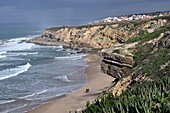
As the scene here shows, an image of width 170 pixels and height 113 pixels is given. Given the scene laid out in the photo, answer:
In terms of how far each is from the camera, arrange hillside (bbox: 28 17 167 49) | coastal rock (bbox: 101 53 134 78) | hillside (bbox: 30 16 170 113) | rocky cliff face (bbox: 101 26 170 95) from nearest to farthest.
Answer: hillside (bbox: 30 16 170 113) → rocky cliff face (bbox: 101 26 170 95) → coastal rock (bbox: 101 53 134 78) → hillside (bbox: 28 17 167 49)

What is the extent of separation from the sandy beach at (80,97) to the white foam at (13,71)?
9783mm

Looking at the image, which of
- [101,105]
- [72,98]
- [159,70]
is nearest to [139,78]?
[159,70]

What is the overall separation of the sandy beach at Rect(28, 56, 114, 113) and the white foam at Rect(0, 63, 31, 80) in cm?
978

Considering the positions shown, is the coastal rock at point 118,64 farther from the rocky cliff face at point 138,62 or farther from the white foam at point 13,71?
the white foam at point 13,71

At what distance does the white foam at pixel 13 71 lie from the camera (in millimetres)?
42525

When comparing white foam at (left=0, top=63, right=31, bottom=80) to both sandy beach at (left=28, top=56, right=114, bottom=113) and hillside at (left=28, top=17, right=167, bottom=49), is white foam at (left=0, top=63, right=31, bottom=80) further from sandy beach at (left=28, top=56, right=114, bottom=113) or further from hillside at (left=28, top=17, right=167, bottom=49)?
hillside at (left=28, top=17, right=167, bottom=49)

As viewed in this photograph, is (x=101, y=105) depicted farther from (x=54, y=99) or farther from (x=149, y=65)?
(x=54, y=99)

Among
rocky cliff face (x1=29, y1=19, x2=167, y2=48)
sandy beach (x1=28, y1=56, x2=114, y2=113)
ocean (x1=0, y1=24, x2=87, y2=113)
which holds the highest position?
rocky cliff face (x1=29, y1=19, x2=167, y2=48)

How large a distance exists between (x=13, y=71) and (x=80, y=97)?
61.5ft

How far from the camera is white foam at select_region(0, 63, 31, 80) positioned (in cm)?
4253

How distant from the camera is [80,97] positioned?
98.7ft

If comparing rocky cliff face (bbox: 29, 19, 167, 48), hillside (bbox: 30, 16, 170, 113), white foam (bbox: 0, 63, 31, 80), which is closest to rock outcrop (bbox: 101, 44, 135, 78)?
hillside (bbox: 30, 16, 170, 113)

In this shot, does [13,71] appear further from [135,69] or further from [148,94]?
[148,94]

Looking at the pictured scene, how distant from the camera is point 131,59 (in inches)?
1125
